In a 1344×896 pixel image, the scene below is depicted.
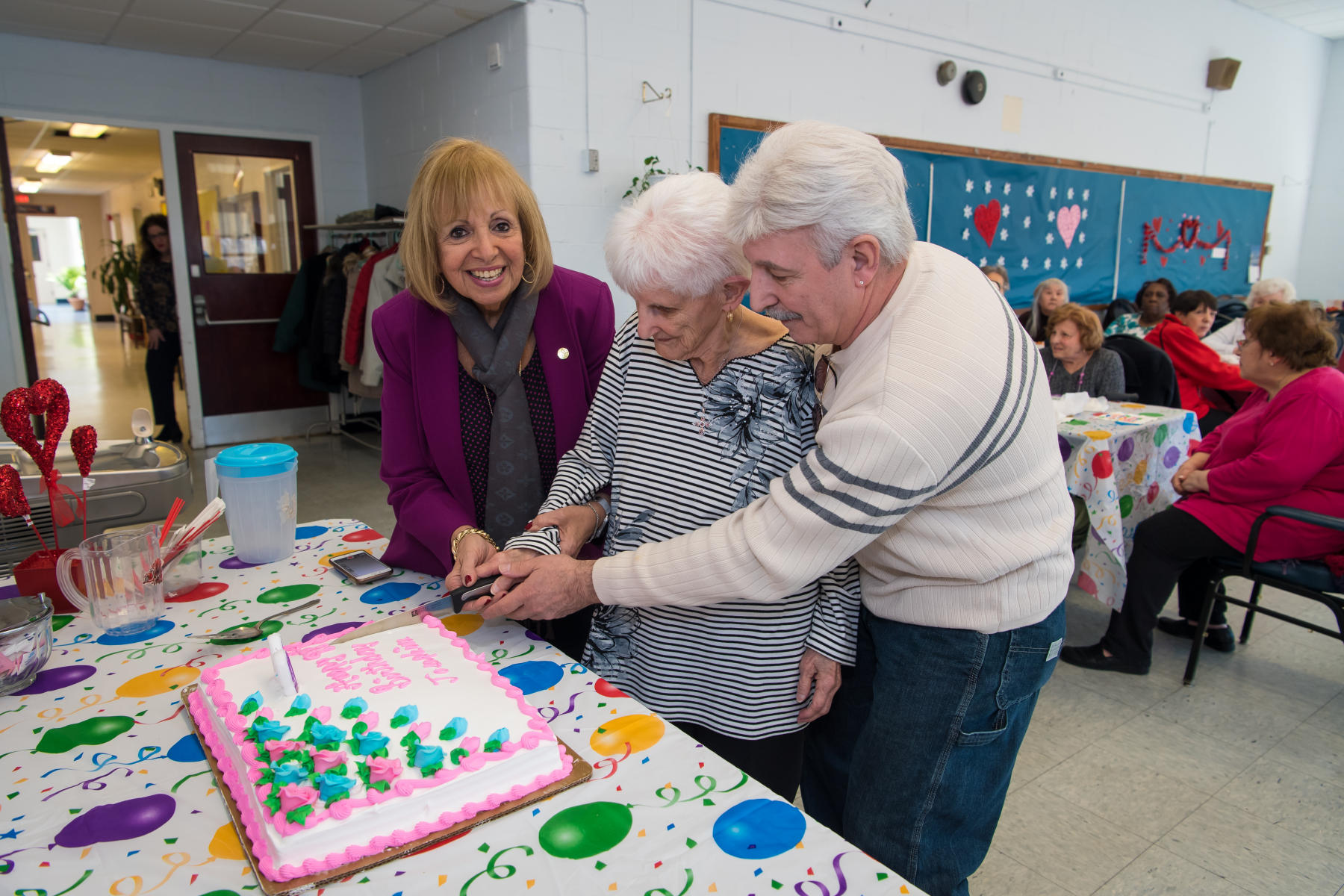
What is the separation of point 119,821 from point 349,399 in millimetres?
5848

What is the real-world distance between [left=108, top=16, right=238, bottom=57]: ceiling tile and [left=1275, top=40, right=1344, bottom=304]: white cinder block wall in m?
10.5

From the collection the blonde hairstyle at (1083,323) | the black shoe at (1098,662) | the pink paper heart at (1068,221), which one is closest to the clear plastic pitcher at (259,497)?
the black shoe at (1098,662)

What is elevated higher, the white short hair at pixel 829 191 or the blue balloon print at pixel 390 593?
the white short hair at pixel 829 191

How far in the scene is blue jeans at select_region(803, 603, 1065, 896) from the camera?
3.56 feet

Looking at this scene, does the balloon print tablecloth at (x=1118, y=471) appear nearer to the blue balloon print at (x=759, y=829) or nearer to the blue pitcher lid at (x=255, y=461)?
the blue balloon print at (x=759, y=829)

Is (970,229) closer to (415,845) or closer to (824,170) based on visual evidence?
(824,170)

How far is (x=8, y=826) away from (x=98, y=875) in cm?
15

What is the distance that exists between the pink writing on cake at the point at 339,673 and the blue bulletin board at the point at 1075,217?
4.13 m

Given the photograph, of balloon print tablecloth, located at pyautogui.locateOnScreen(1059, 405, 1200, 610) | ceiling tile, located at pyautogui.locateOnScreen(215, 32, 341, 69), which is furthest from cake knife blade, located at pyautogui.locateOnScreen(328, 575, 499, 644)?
ceiling tile, located at pyautogui.locateOnScreen(215, 32, 341, 69)

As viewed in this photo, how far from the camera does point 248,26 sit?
456 centimetres

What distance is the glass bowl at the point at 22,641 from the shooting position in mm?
1023

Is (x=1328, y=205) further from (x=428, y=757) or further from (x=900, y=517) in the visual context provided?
(x=428, y=757)

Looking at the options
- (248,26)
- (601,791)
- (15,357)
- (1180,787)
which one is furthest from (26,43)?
(1180,787)

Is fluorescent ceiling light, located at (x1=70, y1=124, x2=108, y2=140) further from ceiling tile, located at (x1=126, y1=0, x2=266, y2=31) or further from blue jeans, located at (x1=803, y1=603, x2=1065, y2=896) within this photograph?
blue jeans, located at (x1=803, y1=603, x2=1065, y2=896)
